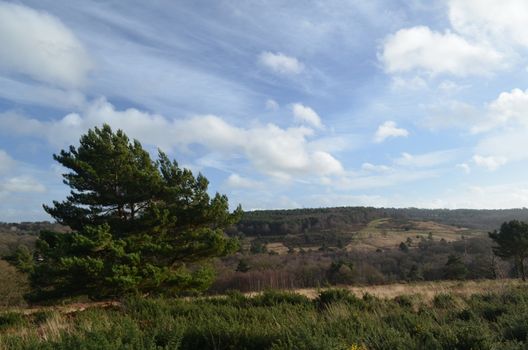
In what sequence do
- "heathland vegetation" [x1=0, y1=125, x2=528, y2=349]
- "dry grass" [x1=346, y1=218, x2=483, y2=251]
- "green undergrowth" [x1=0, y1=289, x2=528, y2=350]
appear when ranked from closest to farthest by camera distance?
"green undergrowth" [x1=0, y1=289, x2=528, y2=350] → "heathland vegetation" [x1=0, y1=125, x2=528, y2=349] → "dry grass" [x1=346, y1=218, x2=483, y2=251]

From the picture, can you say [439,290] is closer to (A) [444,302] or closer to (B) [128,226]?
(A) [444,302]

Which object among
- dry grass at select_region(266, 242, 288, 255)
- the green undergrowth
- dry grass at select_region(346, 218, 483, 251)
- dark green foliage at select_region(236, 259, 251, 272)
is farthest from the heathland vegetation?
dry grass at select_region(346, 218, 483, 251)

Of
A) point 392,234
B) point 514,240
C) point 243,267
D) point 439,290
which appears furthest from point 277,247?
point 439,290

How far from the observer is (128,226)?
19938 millimetres

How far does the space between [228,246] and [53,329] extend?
13644 millimetres

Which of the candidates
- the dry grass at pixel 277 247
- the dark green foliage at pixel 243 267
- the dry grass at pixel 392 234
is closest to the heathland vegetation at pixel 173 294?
the dark green foliage at pixel 243 267

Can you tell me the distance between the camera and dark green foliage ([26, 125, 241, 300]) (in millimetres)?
17406

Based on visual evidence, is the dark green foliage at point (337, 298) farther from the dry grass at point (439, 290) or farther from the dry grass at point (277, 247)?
the dry grass at point (277, 247)

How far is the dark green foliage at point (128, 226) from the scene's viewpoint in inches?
685

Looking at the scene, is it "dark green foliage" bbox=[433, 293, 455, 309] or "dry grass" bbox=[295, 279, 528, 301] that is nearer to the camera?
"dark green foliage" bbox=[433, 293, 455, 309]

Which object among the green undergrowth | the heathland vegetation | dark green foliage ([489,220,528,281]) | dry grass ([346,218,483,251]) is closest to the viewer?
the green undergrowth

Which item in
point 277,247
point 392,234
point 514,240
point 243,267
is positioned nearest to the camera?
point 514,240

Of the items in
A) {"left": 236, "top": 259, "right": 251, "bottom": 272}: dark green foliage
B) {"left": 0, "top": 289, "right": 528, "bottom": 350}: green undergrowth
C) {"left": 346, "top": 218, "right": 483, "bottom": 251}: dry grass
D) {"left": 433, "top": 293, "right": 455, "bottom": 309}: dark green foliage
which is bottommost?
{"left": 236, "top": 259, "right": 251, "bottom": 272}: dark green foliage

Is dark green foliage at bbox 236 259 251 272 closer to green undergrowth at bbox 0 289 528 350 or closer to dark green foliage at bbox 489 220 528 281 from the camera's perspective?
dark green foliage at bbox 489 220 528 281
